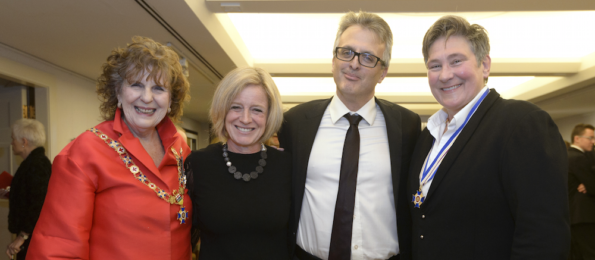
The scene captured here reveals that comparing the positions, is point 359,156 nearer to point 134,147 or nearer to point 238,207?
point 238,207

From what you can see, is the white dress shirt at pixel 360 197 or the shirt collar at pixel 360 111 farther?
the shirt collar at pixel 360 111

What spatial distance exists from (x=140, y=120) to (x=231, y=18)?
3.72 m

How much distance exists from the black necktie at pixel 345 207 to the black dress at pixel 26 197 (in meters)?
3.08

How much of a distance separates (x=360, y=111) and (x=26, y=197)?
3.30 meters

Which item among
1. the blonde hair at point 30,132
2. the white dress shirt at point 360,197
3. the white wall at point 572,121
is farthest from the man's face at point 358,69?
the white wall at point 572,121

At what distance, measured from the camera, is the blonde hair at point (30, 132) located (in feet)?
12.6

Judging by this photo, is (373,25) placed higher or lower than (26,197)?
higher

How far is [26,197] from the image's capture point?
140 inches

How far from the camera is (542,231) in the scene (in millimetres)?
1312

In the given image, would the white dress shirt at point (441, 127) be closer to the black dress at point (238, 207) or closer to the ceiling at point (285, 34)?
the black dress at point (238, 207)

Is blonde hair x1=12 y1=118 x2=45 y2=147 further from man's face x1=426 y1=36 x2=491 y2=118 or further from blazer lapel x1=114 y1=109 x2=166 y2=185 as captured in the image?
man's face x1=426 y1=36 x2=491 y2=118

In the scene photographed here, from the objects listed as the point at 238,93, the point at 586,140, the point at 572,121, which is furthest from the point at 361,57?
the point at 572,121

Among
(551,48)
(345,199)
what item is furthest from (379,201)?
(551,48)

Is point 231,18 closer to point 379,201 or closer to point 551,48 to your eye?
point 379,201
